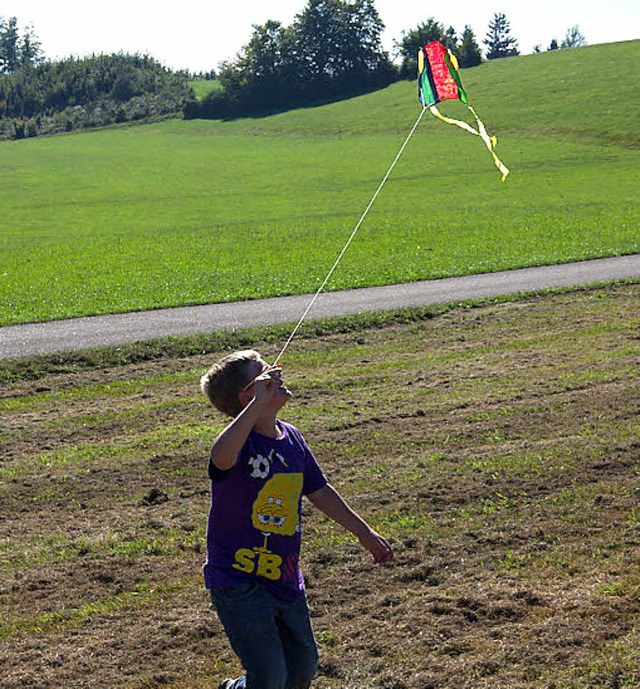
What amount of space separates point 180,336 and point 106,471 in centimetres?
687

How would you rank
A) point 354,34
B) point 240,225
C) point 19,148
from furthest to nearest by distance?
point 354,34, point 19,148, point 240,225

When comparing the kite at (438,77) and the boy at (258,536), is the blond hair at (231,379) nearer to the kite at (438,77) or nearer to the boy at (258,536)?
the boy at (258,536)

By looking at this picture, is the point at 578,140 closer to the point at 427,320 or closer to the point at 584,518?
the point at 427,320

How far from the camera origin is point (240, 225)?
38719 millimetres

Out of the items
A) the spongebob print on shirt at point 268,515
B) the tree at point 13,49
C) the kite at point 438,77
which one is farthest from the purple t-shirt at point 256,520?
the tree at point 13,49

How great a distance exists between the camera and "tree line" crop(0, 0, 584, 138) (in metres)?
96.8

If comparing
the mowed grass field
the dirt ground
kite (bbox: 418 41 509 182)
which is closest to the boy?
the dirt ground

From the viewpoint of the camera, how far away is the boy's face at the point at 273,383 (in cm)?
401

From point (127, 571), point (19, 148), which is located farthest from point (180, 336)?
point (19, 148)

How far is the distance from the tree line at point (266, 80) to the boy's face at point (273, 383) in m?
89.6

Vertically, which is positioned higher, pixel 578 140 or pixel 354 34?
pixel 354 34

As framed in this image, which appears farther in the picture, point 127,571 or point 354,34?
point 354,34

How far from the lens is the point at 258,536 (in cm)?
414

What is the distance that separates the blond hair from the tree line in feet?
294
